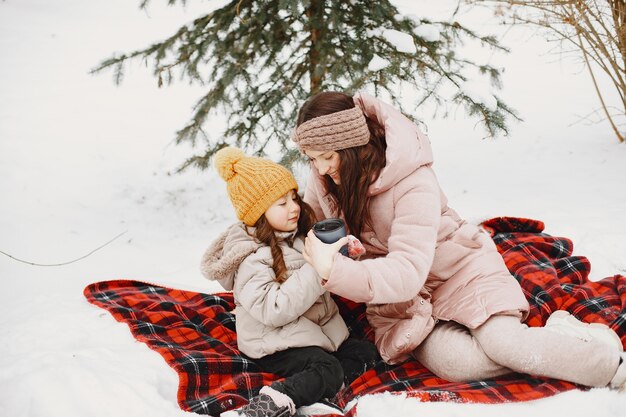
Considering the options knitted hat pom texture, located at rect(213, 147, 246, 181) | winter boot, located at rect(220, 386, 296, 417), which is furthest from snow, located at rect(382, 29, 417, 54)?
winter boot, located at rect(220, 386, 296, 417)

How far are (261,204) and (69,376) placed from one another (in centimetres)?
106

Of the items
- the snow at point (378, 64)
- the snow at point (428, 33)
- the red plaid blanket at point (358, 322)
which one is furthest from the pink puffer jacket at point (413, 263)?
the snow at point (428, 33)

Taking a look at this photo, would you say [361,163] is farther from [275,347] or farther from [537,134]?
[537,134]

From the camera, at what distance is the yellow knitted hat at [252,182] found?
2.34 metres

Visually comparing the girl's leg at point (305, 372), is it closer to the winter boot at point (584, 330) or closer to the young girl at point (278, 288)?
the young girl at point (278, 288)

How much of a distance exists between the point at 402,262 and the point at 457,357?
1.61ft

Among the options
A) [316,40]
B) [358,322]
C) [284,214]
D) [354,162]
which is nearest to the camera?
[354,162]

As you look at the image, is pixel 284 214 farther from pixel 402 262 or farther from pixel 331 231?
pixel 402 262

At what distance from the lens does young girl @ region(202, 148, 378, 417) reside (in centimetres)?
221

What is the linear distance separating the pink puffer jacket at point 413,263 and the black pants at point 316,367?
0.12m

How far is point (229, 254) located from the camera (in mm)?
2346

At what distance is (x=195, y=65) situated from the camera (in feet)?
13.4

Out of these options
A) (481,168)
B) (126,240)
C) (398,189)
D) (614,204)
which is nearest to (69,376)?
(398,189)

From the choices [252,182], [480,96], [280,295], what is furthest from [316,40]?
[280,295]
